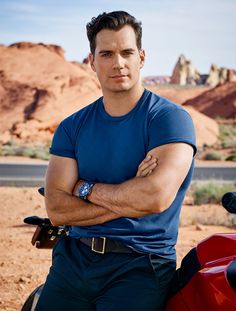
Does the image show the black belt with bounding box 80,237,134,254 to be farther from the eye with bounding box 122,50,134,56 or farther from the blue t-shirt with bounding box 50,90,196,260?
the eye with bounding box 122,50,134,56

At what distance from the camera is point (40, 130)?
44188mm

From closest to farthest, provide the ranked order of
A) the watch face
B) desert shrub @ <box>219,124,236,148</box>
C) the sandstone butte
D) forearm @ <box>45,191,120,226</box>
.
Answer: forearm @ <box>45,191,120,226</box> → the watch face → desert shrub @ <box>219,124,236,148</box> → the sandstone butte

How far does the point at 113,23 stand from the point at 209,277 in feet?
4.60

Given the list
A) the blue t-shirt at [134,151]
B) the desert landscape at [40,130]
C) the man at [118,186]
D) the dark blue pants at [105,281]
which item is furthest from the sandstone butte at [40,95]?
the dark blue pants at [105,281]

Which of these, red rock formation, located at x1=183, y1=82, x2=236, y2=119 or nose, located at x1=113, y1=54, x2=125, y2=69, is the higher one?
nose, located at x1=113, y1=54, x2=125, y2=69

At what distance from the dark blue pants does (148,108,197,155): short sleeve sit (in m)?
0.55

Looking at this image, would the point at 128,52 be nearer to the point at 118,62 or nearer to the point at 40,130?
the point at 118,62

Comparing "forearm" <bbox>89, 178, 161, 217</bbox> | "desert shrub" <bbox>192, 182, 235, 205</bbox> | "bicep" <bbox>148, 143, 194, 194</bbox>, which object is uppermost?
"bicep" <bbox>148, 143, 194, 194</bbox>

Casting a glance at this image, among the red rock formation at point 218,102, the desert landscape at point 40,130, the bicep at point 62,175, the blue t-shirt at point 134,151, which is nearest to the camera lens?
the blue t-shirt at point 134,151

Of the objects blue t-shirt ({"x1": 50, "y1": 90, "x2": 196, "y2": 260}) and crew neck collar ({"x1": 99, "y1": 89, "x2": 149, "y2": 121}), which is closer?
blue t-shirt ({"x1": 50, "y1": 90, "x2": 196, "y2": 260})

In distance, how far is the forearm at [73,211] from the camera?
10.1 ft

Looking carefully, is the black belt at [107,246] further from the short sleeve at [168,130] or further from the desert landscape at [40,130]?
the desert landscape at [40,130]

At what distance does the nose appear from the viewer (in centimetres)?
321

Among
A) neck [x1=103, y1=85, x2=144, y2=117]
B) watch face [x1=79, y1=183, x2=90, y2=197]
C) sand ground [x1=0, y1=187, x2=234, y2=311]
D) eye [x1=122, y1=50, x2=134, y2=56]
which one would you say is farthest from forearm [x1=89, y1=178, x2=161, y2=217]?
sand ground [x1=0, y1=187, x2=234, y2=311]
